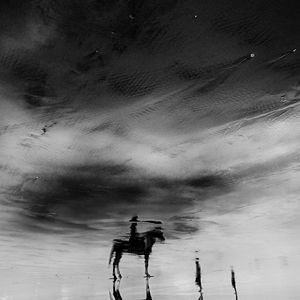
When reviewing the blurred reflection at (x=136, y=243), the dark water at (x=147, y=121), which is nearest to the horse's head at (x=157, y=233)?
the blurred reflection at (x=136, y=243)

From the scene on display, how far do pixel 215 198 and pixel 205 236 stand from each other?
14.5ft

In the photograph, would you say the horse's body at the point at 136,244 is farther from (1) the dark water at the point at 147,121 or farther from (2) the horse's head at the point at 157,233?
(1) the dark water at the point at 147,121

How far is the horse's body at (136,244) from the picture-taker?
12.4 m

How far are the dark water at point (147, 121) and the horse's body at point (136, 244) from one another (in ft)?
0.63

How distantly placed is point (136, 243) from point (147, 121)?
9445 millimetres

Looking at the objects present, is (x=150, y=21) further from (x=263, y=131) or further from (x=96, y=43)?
(x=263, y=131)

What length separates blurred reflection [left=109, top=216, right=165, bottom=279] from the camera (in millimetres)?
11992

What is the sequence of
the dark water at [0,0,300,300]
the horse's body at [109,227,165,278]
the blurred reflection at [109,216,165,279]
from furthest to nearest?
the horse's body at [109,227,165,278], the blurred reflection at [109,216,165,279], the dark water at [0,0,300,300]

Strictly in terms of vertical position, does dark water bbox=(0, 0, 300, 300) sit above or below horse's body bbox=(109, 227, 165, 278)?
above

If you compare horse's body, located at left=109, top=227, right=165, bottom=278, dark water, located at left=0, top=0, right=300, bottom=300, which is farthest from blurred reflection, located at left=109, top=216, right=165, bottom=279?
dark water, located at left=0, top=0, right=300, bottom=300

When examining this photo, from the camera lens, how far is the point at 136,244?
14.0 m

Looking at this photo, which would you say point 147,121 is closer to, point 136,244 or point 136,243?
point 136,243

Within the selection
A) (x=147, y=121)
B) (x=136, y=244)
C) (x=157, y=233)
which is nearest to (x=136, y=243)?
(x=136, y=244)

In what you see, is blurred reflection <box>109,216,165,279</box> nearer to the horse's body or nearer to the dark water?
the horse's body
